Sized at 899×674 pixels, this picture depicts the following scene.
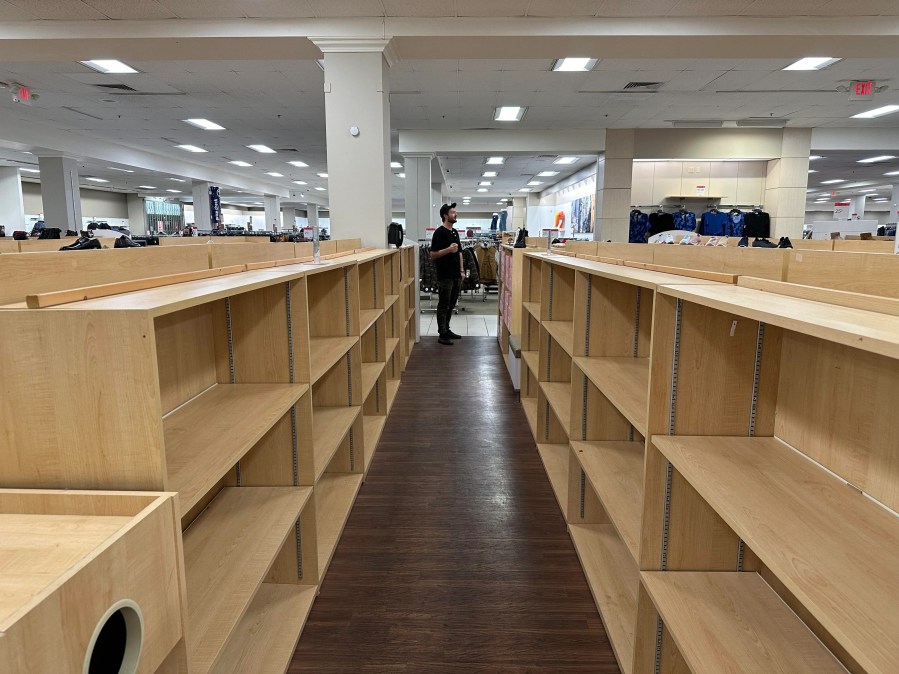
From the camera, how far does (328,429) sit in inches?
127

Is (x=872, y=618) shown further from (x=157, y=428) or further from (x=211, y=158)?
(x=211, y=158)

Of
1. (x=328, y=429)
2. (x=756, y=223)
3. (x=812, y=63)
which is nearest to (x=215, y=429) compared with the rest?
(x=328, y=429)

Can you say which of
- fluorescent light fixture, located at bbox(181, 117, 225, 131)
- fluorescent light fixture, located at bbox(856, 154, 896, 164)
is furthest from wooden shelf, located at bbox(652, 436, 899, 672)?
fluorescent light fixture, located at bbox(856, 154, 896, 164)

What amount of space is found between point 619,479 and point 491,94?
731cm

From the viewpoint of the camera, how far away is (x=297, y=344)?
8.05 ft

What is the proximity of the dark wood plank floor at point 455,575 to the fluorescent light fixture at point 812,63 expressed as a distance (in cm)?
585

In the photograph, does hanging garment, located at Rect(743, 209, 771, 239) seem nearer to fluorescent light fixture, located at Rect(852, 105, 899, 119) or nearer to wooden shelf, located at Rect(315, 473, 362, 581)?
fluorescent light fixture, located at Rect(852, 105, 899, 119)

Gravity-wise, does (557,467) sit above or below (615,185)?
below

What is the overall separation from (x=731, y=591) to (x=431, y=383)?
461cm

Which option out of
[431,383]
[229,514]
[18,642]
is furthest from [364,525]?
[431,383]

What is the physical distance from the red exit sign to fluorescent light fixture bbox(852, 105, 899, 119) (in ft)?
6.85

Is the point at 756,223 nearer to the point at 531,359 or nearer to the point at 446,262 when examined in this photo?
the point at 446,262

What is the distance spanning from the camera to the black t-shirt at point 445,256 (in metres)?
7.88

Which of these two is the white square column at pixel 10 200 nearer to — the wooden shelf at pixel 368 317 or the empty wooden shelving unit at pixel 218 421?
the wooden shelf at pixel 368 317
